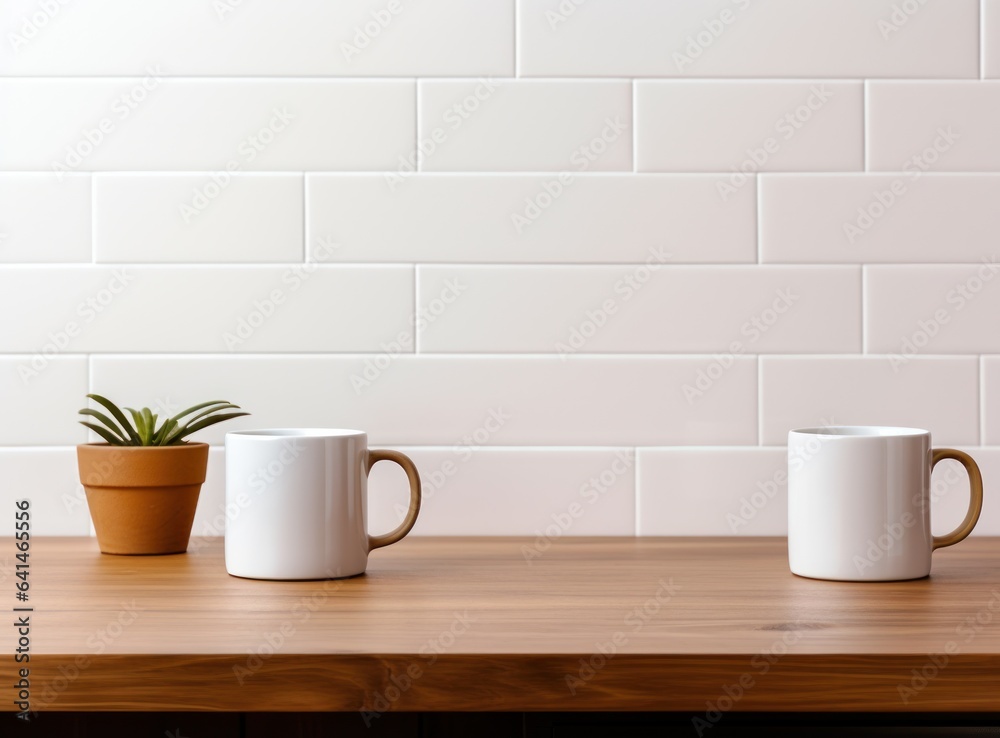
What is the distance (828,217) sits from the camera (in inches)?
42.9

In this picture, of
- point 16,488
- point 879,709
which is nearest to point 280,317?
point 16,488

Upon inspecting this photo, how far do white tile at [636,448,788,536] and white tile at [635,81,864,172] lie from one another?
1.03ft

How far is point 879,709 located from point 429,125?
0.77m

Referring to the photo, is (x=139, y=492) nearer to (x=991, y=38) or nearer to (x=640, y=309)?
(x=640, y=309)

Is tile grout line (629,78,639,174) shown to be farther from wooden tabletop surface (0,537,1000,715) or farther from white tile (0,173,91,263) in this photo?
white tile (0,173,91,263)

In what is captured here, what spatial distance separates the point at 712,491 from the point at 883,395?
22 centimetres

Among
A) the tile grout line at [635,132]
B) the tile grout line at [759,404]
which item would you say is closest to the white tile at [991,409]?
the tile grout line at [759,404]

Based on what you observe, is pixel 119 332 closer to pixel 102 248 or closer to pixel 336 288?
pixel 102 248

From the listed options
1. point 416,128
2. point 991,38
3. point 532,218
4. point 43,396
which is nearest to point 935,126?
point 991,38

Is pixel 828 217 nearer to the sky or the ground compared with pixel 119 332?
nearer to the sky

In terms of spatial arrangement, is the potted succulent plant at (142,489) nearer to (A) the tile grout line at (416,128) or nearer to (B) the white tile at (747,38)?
(A) the tile grout line at (416,128)

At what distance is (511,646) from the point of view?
604 millimetres

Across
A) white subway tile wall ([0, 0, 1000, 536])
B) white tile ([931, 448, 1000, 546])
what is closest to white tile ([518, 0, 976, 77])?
white subway tile wall ([0, 0, 1000, 536])

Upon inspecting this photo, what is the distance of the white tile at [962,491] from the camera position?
1.08 meters
